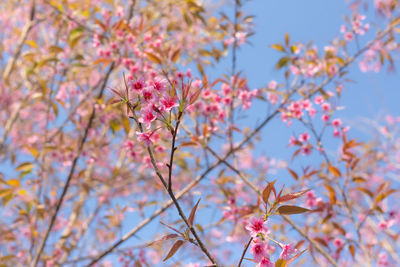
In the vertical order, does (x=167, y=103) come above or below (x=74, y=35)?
below

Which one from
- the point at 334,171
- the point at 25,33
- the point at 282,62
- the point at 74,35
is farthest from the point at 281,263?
the point at 25,33

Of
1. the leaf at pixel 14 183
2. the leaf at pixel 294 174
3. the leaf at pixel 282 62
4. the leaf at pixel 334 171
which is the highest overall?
the leaf at pixel 282 62

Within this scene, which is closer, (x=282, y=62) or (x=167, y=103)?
(x=167, y=103)

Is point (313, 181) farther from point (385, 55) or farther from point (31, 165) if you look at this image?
point (31, 165)

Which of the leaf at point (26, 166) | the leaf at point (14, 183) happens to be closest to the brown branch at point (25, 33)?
the leaf at point (26, 166)

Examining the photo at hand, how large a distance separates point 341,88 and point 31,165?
7.74 ft

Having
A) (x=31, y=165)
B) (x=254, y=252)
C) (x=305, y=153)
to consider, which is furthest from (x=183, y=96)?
(x=31, y=165)

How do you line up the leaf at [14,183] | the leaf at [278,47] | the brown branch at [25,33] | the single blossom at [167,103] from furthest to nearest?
the brown branch at [25,33]
the leaf at [278,47]
the leaf at [14,183]
the single blossom at [167,103]

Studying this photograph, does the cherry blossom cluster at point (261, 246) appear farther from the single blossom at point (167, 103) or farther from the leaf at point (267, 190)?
the single blossom at point (167, 103)

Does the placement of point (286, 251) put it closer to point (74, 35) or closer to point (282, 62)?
point (282, 62)

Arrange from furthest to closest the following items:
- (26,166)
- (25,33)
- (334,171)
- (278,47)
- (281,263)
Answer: (25,33) → (278,47) → (26,166) → (334,171) → (281,263)

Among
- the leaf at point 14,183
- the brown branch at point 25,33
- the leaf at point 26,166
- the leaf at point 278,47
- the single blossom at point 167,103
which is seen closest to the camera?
the single blossom at point 167,103

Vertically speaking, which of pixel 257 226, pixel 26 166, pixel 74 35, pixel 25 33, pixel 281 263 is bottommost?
pixel 281 263

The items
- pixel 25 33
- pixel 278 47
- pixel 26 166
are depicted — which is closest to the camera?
pixel 26 166
